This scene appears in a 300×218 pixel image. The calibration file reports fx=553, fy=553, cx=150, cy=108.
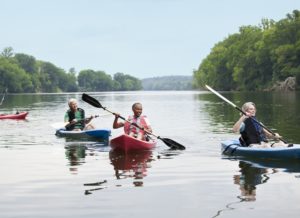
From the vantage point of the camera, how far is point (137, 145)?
1503 centimetres

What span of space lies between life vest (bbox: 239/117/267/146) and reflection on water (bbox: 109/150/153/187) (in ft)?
7.99

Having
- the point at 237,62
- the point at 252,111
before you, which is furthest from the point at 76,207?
the point at 237,62

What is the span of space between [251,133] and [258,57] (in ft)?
326

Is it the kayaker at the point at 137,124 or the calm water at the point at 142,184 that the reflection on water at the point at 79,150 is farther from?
the kayaker at the point at 137,124

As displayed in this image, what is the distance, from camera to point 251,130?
13.8m

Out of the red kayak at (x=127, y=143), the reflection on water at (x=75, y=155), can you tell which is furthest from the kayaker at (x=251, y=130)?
the reflection on water at (x=75, y=155)

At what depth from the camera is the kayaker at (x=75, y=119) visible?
19.2m

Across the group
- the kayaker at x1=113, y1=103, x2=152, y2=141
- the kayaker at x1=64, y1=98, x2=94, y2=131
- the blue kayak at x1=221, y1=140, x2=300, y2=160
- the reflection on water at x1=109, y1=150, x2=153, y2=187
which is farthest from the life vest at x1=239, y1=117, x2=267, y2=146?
the kayaker at x1=64, y1=98, x2=94, y2=131

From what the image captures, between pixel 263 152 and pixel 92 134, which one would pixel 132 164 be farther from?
pixel 92 134

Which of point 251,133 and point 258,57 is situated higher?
point 258,57

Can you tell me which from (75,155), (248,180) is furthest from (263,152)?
(75,155)

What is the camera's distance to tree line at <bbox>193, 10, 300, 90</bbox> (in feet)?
331

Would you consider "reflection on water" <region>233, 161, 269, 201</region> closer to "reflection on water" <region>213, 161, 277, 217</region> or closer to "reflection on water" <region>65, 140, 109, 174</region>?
"reflection on water" <region>213, 161, 277, 217</region>

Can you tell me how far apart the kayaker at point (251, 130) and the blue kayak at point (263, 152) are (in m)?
0.31
